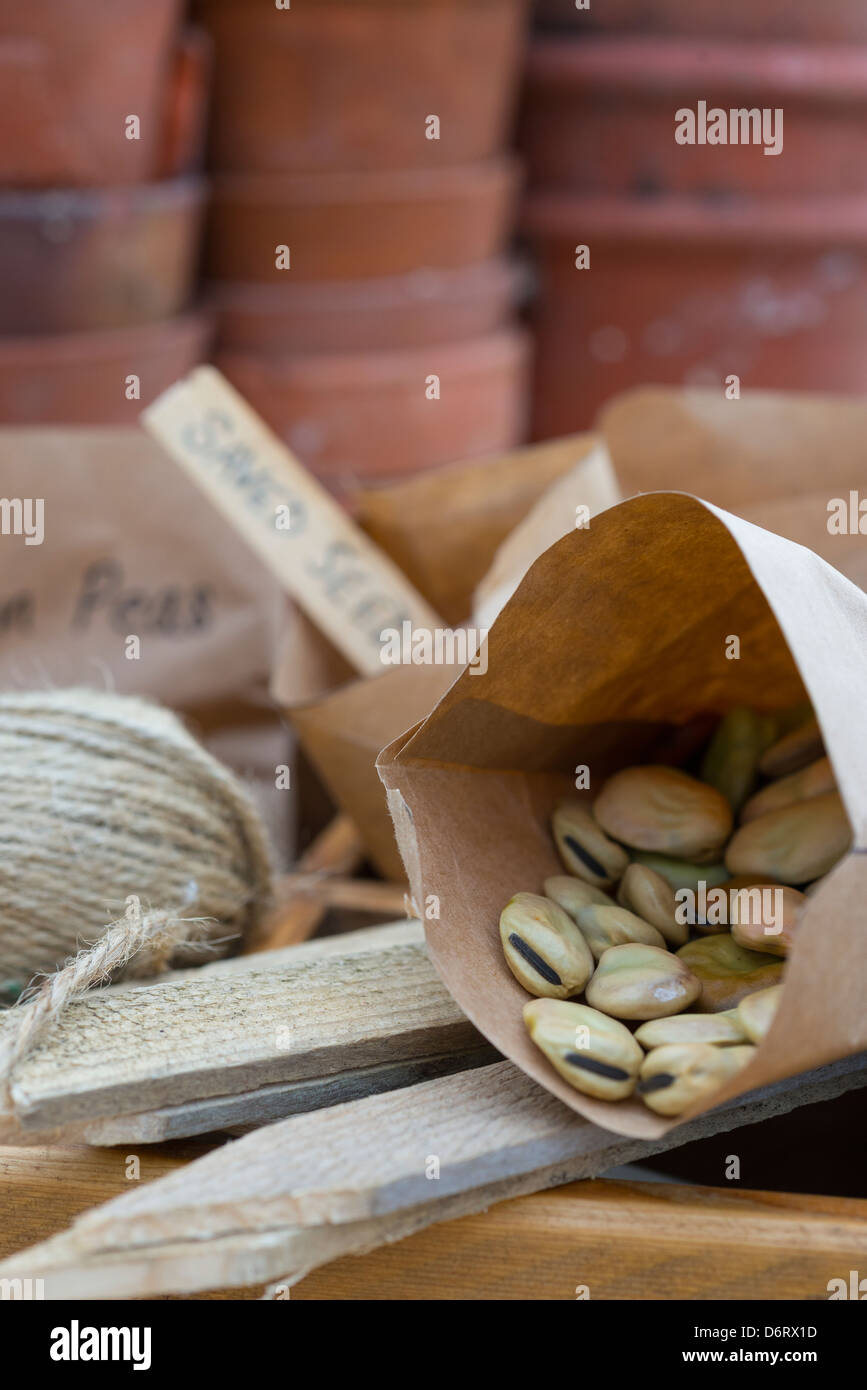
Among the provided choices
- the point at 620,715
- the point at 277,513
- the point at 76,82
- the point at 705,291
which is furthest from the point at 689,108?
the point at 620,715

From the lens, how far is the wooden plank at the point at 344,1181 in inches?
12.0

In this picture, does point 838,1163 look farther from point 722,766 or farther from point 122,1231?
point 122,1231

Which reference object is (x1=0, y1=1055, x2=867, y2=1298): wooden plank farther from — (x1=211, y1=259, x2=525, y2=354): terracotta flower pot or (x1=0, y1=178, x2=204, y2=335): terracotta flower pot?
(x1=211, y1=259, x2=525, y2=354): terracotta flower pot

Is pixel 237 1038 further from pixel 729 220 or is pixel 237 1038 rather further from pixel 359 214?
pixel 729 220

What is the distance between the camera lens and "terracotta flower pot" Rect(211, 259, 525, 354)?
979 millimetres

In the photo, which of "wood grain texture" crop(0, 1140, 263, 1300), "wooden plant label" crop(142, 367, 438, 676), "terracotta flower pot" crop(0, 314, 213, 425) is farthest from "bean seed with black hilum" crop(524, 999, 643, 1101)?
"terracotta flower pot" crop(0, 314, 213, 425)

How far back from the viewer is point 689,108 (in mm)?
1024

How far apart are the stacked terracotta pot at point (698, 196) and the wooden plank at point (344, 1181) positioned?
835 mm

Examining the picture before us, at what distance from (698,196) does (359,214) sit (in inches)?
11.6

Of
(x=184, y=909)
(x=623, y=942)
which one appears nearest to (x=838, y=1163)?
(x=623, y=942)

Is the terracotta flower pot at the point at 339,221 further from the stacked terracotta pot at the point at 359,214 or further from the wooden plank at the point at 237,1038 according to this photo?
the wooden plank at the point at 237,1038

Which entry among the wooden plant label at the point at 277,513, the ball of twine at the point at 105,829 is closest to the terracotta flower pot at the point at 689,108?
the wooden plant label at the point at 277,513

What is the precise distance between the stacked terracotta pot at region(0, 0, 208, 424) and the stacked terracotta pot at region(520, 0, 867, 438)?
344mm

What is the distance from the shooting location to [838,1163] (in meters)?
0.44
